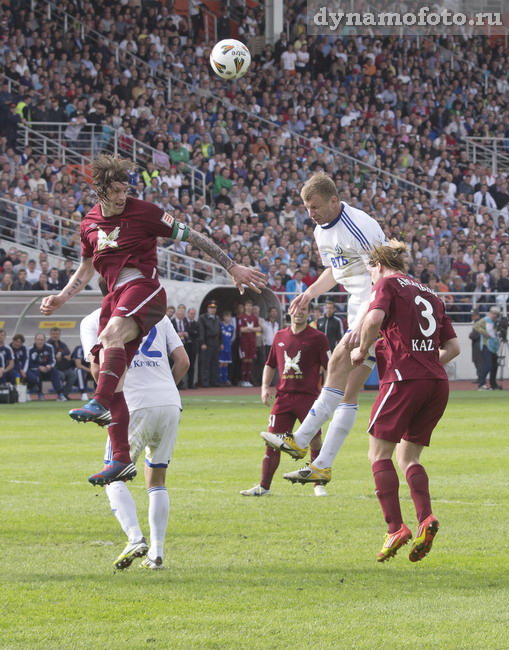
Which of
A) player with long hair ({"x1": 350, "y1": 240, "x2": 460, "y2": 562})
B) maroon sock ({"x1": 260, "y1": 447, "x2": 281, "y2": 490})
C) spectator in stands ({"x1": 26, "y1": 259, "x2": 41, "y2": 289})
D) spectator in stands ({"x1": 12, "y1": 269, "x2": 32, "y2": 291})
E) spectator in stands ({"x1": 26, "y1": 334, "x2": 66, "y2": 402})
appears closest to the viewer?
player with long hair ({"x1": 350, "y1": 240, "x2": 460, "y2": 562})

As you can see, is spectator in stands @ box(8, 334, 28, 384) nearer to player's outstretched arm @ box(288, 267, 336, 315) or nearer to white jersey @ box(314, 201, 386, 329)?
player's outstretched arm @ box(288, 267, 336, 315)

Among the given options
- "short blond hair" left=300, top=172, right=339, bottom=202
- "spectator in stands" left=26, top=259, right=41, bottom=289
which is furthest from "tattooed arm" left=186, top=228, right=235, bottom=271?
"spectator in stands" left=26, top=259, right=41, bottom=289

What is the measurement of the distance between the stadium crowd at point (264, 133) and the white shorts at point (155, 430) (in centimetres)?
1686

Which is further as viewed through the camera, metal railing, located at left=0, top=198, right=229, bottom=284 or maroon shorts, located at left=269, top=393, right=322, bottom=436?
metal railing, located at left=0, top=198, right=229, bottom=284

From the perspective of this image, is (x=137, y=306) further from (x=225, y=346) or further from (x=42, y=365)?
(x=225, y=346)

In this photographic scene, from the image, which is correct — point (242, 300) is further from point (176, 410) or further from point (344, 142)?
point (176, 410)

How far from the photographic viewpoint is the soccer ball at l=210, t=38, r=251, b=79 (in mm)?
14602

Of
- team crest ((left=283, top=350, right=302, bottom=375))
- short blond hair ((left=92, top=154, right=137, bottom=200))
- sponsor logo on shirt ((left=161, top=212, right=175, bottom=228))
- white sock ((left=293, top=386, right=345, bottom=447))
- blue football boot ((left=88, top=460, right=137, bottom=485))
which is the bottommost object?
blue football boot ((left=88, top=460, right=137, bottom=485))

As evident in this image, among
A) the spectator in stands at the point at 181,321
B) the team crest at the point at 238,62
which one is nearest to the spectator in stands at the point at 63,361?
the spectator in stands at the point at 181,321

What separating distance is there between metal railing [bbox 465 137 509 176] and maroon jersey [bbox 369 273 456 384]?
108 ft

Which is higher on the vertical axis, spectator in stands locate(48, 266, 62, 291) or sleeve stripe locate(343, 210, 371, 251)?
spectator in stands locate(48, 266, 62, 291)

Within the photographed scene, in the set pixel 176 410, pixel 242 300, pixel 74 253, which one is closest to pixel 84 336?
pixel 176 410

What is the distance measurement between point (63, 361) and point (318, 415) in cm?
1553

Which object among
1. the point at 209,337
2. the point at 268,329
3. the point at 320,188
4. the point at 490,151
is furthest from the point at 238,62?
the point at 490,151
